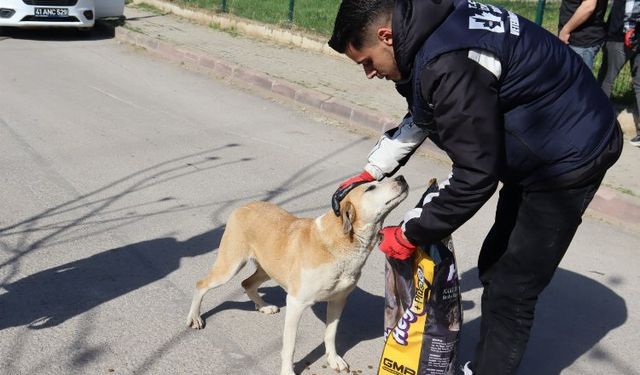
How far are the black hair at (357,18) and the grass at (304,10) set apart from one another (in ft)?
25.8

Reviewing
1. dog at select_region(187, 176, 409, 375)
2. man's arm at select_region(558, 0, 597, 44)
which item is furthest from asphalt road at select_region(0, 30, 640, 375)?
man's arm at select_region(558, 0, 597, 44)

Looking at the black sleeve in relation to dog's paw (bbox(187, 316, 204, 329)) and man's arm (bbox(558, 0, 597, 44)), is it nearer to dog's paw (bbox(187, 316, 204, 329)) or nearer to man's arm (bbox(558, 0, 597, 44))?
dog's paw (bbox(187, 316, 204, 329))

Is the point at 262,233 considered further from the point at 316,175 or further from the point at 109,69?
the point at 109,69

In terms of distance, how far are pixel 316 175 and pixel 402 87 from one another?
3966mm

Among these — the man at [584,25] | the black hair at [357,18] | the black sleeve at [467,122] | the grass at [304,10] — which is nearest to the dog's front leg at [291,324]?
the black sleeve at [467,122]

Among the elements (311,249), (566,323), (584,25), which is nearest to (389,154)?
(311,249)

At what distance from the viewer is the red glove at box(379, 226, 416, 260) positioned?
11.0 ft

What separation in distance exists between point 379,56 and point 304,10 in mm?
11188

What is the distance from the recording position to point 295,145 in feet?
26.2

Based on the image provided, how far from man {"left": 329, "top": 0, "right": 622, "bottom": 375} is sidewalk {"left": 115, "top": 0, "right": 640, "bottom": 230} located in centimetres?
331

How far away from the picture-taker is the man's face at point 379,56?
2904mm

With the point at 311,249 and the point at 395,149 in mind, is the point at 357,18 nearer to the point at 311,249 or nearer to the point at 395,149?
the point at 395,149

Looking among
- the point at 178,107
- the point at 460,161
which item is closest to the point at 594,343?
the point at 460,161

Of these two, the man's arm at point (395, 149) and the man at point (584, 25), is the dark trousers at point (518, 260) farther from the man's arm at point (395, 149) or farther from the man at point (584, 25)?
the man at point (584, 25)
